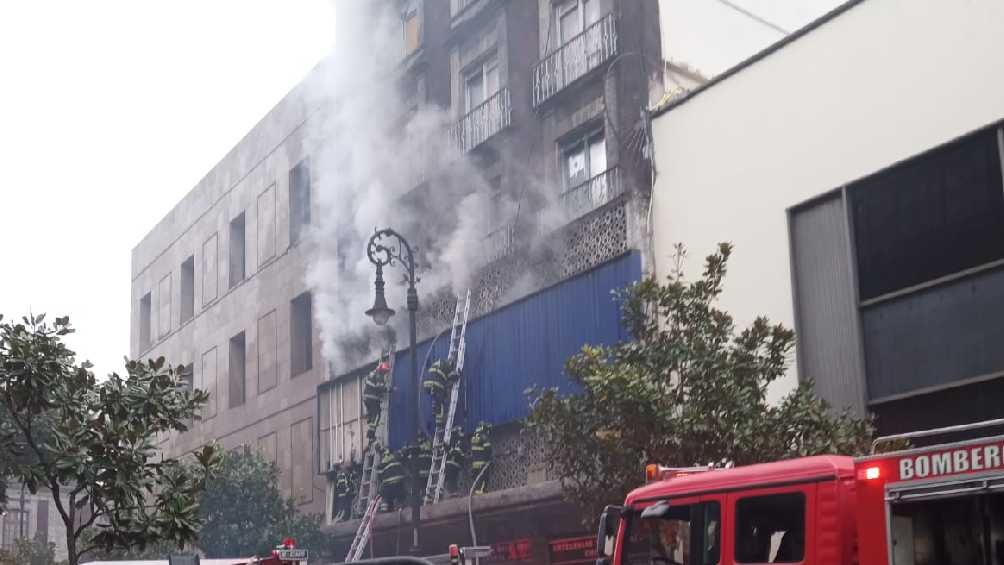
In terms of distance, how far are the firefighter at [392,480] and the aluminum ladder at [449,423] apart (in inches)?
32.5

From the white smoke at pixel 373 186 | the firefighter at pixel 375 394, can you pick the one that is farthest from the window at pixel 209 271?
the firefighter at pixel 375 394

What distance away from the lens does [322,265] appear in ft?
110

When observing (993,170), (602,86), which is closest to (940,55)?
(993,170)

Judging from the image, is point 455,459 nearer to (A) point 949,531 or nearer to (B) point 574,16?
(B) point 574,16

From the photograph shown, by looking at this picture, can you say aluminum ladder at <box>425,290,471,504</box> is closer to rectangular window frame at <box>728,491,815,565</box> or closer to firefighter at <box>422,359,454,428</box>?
firefighter at <box>422,359,454,428</box>

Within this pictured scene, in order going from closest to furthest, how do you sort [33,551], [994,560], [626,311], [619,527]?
1. [994,560]
2. [619,527]
3. [626,311]
4. [33,551]

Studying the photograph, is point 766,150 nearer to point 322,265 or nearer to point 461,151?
point 461,151

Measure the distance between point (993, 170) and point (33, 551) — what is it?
123 ft

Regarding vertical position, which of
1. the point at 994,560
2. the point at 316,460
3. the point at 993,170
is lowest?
the point at 994,560

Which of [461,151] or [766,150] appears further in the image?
[461,151]

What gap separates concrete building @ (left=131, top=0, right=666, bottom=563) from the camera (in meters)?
23.3

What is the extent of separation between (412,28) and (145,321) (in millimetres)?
23783

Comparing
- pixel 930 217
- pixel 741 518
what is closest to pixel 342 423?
pixel 930 217

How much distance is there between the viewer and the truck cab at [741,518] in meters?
9.27
